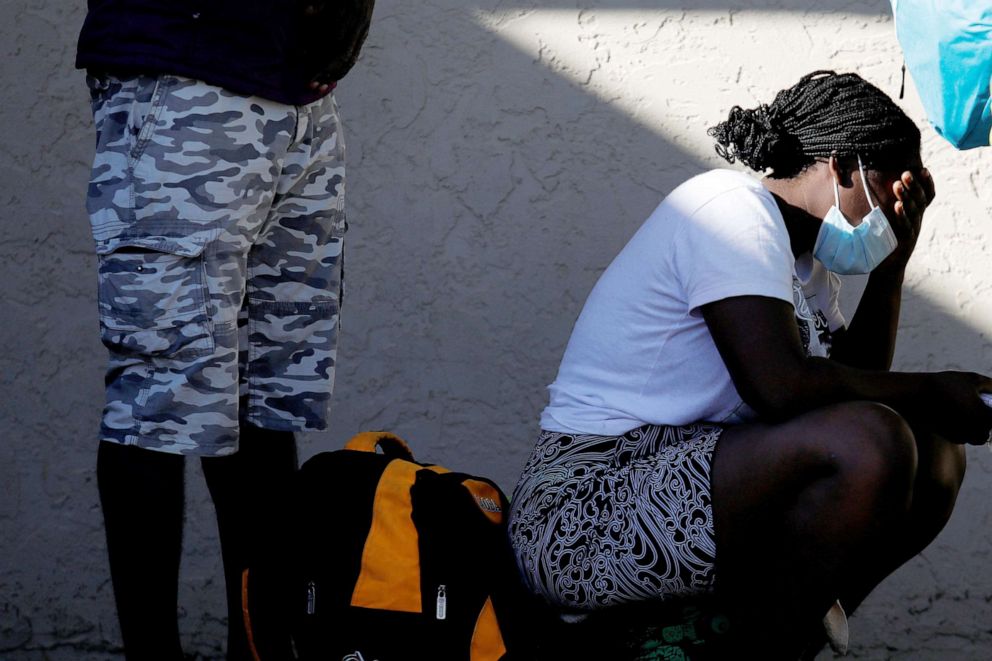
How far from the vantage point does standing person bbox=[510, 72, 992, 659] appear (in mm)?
1864

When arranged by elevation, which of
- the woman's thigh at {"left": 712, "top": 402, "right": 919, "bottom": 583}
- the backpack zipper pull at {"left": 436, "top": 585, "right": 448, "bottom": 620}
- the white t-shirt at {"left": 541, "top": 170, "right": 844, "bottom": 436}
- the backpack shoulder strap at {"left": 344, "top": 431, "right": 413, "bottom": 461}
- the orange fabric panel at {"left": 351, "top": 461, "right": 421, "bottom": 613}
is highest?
the white t-shirt at {"left": 541, "top": 170, "right": 844, "bottom": 436}

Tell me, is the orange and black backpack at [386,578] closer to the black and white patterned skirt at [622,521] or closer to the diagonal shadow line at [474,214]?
the black and white patterned skirt at [622,521]

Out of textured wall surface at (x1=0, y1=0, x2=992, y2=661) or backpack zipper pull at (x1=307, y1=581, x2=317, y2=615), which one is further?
textured wall surface at (x1=0, y1=0, x2=992, y2=661)

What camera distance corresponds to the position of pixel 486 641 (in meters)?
1.92

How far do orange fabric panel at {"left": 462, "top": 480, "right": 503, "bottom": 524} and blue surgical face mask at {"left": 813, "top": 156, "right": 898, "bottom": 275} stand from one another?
776mm

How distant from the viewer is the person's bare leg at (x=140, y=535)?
6.10 ft

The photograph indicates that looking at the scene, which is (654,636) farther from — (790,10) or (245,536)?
(790,10)

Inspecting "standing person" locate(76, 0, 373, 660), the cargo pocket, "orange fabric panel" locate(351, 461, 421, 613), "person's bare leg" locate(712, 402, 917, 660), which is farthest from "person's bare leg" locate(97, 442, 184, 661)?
"person's bare leg" locate(712, 402, 917, 660)

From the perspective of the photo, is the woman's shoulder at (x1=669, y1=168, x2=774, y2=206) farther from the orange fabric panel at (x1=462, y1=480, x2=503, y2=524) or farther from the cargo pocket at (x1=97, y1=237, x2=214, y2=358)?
the cargo pocket at (x1=97, y1=237, x2=214, y2=358)

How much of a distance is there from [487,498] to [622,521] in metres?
0.31

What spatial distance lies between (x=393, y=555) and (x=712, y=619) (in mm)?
544

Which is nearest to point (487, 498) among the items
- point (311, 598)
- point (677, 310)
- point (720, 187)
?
point (311, 598)

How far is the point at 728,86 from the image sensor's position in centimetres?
278

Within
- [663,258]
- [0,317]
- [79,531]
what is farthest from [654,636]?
[0,317]
